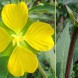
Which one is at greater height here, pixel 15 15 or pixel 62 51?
pixel 15 15

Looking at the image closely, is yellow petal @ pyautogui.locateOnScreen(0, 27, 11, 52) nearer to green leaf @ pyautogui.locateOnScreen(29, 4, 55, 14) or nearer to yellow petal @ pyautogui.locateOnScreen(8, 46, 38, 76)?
yellow petal @ pyautogui.locateOnScreen(8, 46, 38, 76)

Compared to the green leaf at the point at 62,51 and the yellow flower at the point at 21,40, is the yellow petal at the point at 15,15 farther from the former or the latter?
the green leaf at the point at 62,51

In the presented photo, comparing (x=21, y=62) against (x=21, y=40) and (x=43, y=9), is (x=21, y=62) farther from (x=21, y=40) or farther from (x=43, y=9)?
(x=43, y=9)

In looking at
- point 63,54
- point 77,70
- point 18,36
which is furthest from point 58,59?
point 77,70

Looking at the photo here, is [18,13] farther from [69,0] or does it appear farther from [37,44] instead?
[69,0]

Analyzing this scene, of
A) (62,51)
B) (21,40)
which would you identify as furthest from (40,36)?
Answer: (62,51)
